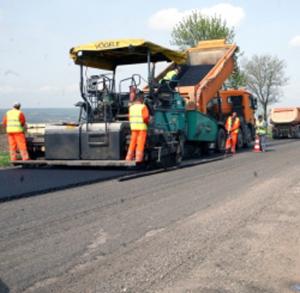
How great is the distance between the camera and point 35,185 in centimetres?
830

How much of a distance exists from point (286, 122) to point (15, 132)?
68.7 ft

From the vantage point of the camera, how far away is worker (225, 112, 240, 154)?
1580 centimetres

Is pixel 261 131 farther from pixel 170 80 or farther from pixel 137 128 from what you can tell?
pixel 137 128

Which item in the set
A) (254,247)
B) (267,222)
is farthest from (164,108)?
(254,247)

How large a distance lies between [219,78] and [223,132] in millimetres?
1744

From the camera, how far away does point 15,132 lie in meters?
11.2

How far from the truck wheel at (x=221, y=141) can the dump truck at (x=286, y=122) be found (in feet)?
48.2

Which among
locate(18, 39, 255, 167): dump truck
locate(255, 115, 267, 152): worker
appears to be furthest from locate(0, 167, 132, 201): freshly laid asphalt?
locate(255, 115, 267, 152): worker

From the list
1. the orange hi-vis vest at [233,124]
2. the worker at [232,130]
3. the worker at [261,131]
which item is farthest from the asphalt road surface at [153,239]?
the worker at [261,131]

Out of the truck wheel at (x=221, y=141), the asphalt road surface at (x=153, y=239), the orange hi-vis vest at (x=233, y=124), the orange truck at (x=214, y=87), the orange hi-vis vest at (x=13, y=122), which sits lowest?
the asphalt road surface at (x=153, y=239)

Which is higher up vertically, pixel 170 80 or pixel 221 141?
pixel 170 80

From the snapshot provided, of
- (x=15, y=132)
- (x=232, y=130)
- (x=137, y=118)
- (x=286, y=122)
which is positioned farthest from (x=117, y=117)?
(x=286, y=122)

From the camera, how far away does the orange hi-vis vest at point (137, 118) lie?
33.5 ft

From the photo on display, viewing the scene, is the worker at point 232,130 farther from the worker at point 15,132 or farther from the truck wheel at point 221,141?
the worker at point 15,132
